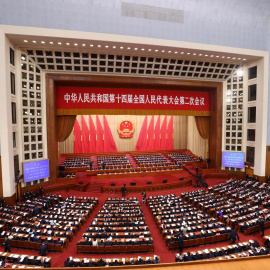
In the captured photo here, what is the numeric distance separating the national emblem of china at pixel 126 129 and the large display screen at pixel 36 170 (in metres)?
12.1

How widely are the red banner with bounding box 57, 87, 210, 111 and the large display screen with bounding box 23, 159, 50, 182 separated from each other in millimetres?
4676

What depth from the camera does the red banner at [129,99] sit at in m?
15.5

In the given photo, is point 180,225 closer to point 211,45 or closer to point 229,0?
point 211,45

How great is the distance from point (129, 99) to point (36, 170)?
9.03m

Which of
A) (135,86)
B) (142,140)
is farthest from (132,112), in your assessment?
(142,140)

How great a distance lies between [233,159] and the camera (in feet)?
57.0

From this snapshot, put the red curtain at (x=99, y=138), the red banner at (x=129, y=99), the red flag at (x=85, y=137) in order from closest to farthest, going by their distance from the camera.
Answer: the red banner at (x=129, y=99), the red flag at (x=85, y=137), the red curtain at (x=99, y=138)

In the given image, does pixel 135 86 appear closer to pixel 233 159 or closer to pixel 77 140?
pixel 233 159

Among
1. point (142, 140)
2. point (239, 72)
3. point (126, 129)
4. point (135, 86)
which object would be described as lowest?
point (142, 140)

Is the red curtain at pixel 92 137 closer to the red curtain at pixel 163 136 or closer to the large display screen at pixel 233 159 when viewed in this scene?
the red curtain at pixel 163 136

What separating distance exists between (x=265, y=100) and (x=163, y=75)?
329 inches

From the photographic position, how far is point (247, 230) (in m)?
7.86

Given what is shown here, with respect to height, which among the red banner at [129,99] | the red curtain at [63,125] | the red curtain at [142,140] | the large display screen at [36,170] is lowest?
the large display screen at [36,170]

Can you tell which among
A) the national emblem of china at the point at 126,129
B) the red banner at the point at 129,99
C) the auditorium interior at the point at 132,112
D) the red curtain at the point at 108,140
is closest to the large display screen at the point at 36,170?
the auditorium interior at the point at 132,112
